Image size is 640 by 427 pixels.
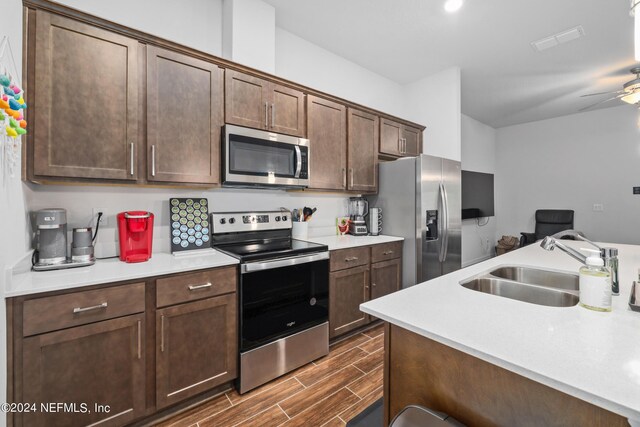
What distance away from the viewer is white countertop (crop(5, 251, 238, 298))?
1.25 m

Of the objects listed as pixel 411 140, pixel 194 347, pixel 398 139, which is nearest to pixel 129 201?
pixel 194 347

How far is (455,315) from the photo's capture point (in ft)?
3.18

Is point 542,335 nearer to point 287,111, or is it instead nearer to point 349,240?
point 349,240

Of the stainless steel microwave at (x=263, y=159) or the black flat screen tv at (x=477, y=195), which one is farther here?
the black flat screen tv at (x=477, y=195)

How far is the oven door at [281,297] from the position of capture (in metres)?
1.87

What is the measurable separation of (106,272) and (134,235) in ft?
1.09

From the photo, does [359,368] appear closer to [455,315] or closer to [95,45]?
[455,315]

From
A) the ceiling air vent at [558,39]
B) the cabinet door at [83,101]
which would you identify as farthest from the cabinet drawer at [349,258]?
the ceiling air vent at [558,39]

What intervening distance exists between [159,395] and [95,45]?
203cm

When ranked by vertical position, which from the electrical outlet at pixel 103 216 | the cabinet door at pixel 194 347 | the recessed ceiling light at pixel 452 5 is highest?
the recessed ceiling light at pixel 452 5

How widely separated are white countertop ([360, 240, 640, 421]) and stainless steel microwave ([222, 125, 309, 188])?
4.80 feet

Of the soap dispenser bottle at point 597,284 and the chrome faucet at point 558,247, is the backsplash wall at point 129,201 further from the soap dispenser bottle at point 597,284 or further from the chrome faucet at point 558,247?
the soap dispenser bottle at point 597,284

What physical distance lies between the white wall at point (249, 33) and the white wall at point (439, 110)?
238 centimetres

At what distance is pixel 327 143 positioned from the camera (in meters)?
2.78
